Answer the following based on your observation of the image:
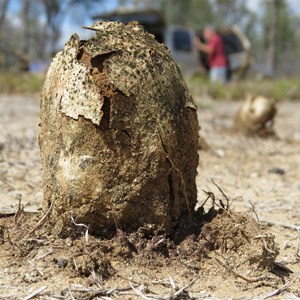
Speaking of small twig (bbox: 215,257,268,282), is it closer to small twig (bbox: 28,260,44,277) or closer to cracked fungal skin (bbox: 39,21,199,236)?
cracked fungal skin (bbox: 39,21,199,236)

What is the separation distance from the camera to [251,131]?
20.1ft

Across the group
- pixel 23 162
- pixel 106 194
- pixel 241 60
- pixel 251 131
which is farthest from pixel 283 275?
pixel 241 60

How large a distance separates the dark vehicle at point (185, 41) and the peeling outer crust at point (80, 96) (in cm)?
1385

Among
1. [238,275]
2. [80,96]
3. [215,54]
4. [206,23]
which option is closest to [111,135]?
[80,96]

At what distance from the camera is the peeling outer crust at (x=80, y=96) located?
1928 mm

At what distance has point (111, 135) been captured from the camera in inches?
76.6

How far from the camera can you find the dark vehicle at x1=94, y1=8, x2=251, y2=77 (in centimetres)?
1600

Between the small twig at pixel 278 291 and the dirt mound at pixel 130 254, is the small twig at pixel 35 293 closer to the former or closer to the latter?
the dirt mound at pixel 130 254

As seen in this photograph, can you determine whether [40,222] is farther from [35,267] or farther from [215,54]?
[215,54]

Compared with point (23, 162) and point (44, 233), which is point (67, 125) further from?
point (23, 162)

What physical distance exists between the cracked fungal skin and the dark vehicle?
13812 millimetres

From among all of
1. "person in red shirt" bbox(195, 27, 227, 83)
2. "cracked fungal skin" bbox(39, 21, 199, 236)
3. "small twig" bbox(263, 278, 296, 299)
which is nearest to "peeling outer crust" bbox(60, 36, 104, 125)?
"cracked fungal skin" bbox(39, 21, 199, 236)

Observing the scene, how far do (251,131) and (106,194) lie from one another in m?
4.36

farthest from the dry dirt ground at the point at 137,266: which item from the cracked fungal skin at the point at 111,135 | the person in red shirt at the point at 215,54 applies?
the person in red shirt at the point at 215,54
